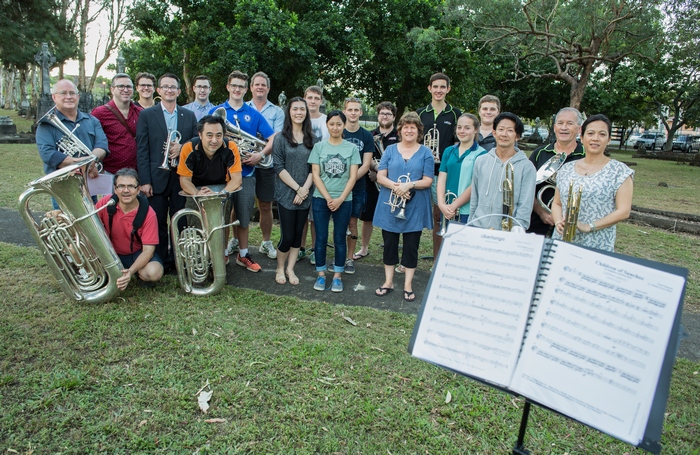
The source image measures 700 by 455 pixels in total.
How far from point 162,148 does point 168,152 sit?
0.22 ft

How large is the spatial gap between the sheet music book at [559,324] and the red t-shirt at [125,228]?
2.95m

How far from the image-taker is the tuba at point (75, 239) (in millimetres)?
3414

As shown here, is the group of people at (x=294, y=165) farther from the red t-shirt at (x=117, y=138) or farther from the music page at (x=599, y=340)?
the music page at (x=599, y=340)


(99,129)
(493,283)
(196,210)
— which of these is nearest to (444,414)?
(493,283)

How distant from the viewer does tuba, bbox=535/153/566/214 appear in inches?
138

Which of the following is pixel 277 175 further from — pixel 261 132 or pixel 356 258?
pixel 356 258

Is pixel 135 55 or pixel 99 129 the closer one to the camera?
pixel 99 129

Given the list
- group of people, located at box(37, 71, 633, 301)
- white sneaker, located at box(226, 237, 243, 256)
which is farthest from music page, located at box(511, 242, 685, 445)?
white sneaker, located at box(226, 237, 243, 256)

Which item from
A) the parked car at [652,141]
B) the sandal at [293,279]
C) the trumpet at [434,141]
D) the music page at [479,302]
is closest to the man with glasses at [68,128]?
the sandal at [293,279]

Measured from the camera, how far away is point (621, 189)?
9.49 ft

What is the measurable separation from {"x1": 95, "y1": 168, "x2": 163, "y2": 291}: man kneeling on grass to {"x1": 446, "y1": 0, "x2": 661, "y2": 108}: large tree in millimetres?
14361

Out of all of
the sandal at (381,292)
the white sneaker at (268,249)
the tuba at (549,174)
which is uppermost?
the tuba at (549,174)

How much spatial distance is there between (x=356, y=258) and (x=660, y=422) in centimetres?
413

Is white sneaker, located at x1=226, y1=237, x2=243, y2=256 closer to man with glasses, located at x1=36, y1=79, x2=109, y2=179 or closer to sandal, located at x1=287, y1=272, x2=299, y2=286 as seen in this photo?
sandal, located at x1=287, y1=272, x2=299, y2=286
